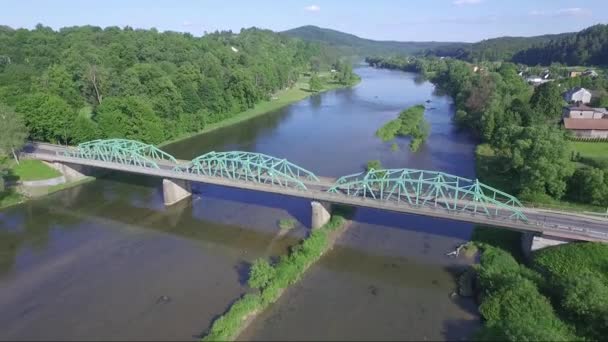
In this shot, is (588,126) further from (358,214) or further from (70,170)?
(70,170)

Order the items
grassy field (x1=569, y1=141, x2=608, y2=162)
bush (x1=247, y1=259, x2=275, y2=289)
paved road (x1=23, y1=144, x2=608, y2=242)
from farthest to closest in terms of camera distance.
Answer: grassy field (x1=569, y1=141, x2=608, y2=162) → paved road (x1=23, y1=144, x2=608, y2=242) → bush (x1=247, y1=259, x2=275, y2=289)

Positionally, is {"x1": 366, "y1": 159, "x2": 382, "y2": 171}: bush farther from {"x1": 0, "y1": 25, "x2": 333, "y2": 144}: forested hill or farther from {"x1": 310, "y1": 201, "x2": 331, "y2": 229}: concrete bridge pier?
{"x1": 0, "y1": 25, "x2": 333, "y2": 144}: forested hill

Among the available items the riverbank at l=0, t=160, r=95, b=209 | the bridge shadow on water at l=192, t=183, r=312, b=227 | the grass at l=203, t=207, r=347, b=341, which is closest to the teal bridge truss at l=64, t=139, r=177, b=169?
the riverbank at l=0, t=160, r=95, b=209

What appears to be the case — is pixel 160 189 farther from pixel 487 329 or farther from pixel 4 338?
pixel 487 329

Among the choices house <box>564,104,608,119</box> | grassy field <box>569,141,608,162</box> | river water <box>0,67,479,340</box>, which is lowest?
river water <box>0,67,479,340</box>

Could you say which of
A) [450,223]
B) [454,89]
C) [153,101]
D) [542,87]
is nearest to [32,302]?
[450,223]

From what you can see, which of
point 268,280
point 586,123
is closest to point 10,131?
point 268,280

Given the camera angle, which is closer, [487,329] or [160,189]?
[487,329]
